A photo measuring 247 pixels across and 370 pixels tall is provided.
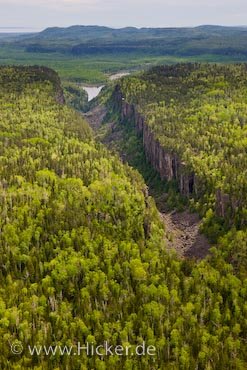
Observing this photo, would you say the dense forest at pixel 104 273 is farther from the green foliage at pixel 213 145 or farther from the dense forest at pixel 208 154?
the dense forest at pixel 208 154

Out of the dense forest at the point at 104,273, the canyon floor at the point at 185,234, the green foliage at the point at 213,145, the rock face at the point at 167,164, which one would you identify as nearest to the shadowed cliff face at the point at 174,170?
the rock face at the point at 167,164

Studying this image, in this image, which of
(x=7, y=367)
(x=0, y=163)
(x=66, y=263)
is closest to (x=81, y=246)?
(x=66, y=263)

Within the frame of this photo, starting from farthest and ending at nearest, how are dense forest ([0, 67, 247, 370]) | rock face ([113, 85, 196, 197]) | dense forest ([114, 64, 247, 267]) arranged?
rock face ([113, 85, 196, 197]), dense forest ([114, 64, 247, 267]), dense forest ([0, 67, 247, 370])

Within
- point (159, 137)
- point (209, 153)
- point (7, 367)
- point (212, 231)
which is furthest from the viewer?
point (159, 137)

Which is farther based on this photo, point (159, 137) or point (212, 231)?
point (159, 137)

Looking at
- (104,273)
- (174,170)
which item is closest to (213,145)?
(174,170)

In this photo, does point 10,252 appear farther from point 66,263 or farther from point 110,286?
point 110,286

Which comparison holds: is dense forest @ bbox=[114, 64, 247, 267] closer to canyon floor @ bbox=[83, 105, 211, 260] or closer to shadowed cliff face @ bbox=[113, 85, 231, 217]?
shadowed cliff face @ bbox=[113, 85, 231, 217]

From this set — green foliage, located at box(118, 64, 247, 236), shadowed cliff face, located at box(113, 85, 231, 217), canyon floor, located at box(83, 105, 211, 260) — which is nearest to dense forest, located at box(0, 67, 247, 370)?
green foliage, located at box(118, 64, 247, 236)

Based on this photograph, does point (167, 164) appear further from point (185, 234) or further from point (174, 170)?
point (185, 234)
